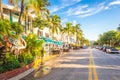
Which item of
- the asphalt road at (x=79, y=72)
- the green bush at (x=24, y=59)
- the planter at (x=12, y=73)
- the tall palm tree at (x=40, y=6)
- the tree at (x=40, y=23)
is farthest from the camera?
the tree at (x=40, y=23)

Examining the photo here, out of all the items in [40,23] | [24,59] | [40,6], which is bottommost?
[24,59]

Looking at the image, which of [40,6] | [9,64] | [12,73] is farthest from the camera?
[40,6]

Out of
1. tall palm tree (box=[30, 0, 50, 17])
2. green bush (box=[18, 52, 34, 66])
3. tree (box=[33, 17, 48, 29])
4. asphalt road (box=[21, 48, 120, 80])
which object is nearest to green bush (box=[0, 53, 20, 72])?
asphalt road (box=[21, 48, 120, 80])

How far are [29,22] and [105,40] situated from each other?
106238mm

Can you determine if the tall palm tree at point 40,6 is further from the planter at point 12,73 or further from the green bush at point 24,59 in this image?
the planter at point 12,73

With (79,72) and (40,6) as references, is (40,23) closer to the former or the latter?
(40,6)

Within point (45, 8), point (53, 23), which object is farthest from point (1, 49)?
point (53, 23)

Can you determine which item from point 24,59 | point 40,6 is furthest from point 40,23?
point 24,59

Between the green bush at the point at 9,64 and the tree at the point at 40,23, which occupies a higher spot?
the tree at the point at 40,23

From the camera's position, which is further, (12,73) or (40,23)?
(40,23)

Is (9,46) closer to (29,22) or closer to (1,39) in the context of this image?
(1,39)

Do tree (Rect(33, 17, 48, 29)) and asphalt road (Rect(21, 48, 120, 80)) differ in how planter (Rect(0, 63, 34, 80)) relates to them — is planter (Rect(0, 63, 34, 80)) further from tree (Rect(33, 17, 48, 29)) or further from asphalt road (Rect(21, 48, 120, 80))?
tree (Rect(33, 17, 48, 29))

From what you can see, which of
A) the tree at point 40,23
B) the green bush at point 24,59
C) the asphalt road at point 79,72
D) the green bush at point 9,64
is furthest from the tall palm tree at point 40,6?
the green bush at point 9,64

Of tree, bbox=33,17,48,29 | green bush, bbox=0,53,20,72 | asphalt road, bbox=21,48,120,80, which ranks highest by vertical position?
tree, bbox=33,17,48,29
